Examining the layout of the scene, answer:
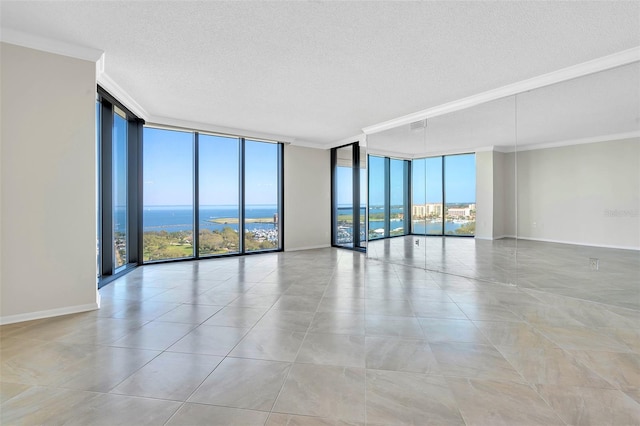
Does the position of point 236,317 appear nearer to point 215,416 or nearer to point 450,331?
point 215,416

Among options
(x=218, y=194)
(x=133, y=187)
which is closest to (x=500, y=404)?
(x=218, y=194)

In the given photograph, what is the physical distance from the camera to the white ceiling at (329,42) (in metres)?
2.55

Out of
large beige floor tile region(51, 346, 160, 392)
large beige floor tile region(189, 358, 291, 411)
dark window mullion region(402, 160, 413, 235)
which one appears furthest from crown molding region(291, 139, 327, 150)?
large beige floor tile region(189, 358, 291, 411)

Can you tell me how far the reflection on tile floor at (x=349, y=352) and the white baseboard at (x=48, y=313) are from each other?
13 centimetres

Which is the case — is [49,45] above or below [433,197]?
above

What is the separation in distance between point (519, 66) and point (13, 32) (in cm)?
554

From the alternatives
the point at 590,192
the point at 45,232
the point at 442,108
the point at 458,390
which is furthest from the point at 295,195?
the point at 458,390

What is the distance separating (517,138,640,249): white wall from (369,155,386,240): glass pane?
2693 mm

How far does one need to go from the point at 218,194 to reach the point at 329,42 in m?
4.62

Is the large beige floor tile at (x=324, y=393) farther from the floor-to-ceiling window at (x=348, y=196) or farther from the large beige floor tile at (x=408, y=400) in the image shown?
the floor-to-ceiling window at (x=348, y=196)

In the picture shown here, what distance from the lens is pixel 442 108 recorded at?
194 inches

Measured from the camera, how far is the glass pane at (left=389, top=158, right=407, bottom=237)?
19.7ft

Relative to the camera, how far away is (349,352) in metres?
2.34

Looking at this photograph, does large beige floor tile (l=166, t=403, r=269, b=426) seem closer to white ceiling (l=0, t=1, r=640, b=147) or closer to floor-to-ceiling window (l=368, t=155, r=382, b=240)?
white ceiling (l=0, t=1, r=640, b=147)
